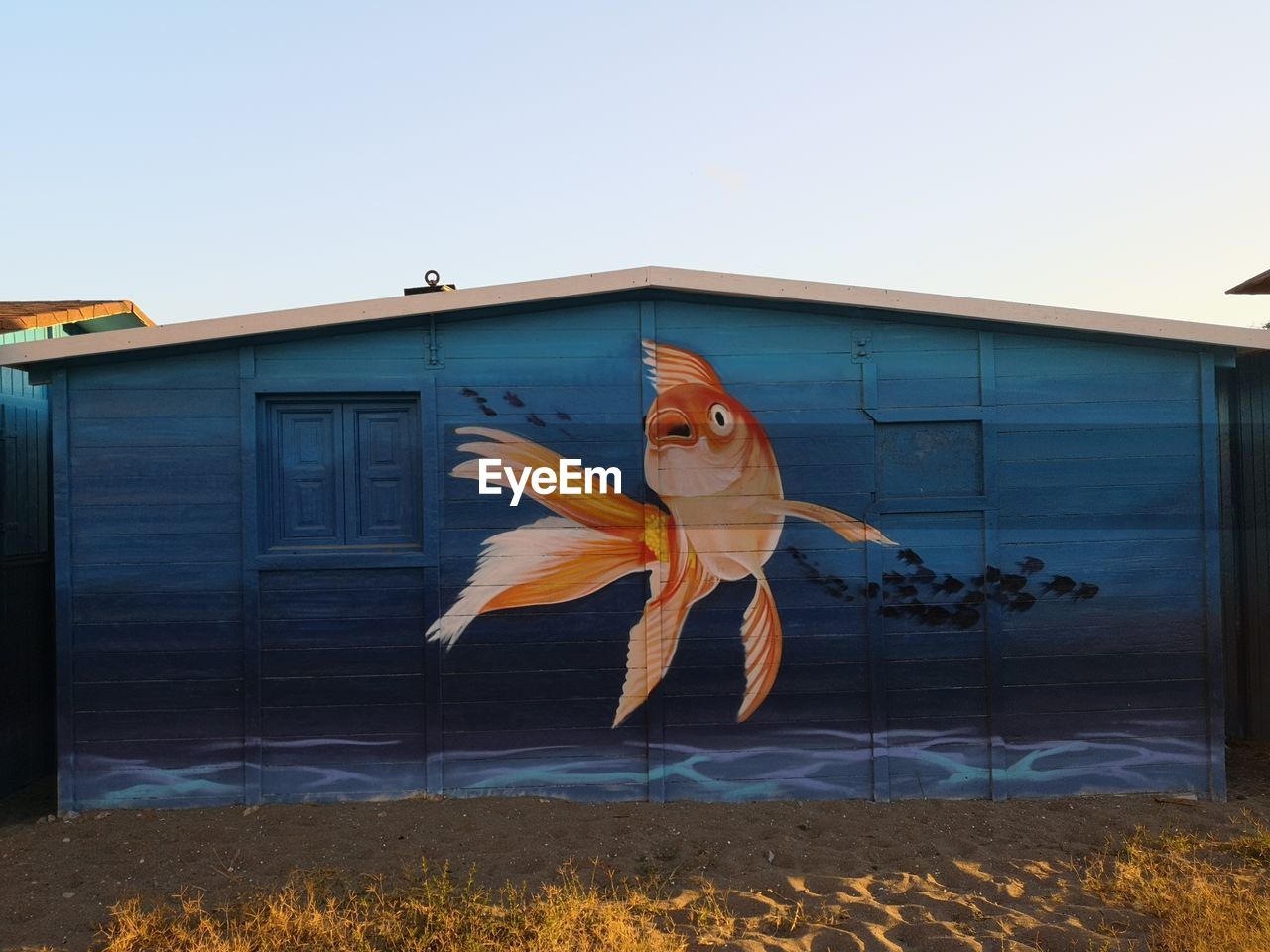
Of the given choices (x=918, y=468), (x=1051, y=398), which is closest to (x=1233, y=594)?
(x=1051, y=398)

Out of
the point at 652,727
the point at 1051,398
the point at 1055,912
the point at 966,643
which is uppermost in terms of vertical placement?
the point at 1051,398

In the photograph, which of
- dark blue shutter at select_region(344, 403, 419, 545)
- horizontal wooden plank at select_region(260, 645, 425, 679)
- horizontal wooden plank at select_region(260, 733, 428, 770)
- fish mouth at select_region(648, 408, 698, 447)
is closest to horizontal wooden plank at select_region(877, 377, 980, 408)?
fish mouth at select_region(648, 408, 698, 447)

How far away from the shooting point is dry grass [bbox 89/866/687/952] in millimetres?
4195

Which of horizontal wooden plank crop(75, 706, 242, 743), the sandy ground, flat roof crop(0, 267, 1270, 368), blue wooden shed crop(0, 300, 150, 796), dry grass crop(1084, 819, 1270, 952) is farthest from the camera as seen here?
blue wooden shed crop(0, 300, 150, 796)

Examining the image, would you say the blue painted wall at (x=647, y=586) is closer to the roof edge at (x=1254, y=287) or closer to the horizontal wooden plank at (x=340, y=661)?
the horizontal wooden plank at (x=340, y=661)

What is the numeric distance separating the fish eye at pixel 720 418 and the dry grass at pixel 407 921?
8.54 feet

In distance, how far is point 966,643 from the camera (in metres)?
6.07

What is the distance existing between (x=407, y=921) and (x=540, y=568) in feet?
7.03

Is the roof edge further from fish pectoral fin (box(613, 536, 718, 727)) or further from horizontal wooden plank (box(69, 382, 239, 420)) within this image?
horizontal wooden plank (box(69, 382, 239, 420))

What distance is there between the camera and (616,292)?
5.97 meters

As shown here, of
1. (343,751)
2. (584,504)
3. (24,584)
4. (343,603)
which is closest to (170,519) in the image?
(343,603)

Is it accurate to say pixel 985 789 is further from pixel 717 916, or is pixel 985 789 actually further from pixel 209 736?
pixel 209 736

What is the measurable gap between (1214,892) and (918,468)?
261 cm

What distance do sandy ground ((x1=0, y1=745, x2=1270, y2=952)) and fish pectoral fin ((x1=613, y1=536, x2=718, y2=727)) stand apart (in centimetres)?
67
